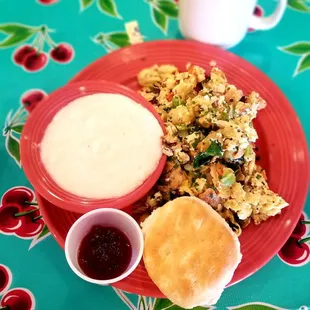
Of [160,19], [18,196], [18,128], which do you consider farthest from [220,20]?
[18,196]

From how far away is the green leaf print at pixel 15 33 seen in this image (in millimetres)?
1745

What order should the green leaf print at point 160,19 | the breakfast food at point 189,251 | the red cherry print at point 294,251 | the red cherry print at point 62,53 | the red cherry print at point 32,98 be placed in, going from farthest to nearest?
the green leaf print at point 160,19 → the red cherry print at point 62,53 → the red cherry print at point 32,98 → the red cherry print at point 294,251 → the breakfast food at point 189,251

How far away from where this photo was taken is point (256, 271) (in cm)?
131

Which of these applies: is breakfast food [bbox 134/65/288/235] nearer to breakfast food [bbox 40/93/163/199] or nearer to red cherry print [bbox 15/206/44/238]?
breakfast food [bbox 40/93/163/199]

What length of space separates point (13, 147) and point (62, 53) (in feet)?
1.50

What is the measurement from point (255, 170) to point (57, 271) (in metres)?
0.71

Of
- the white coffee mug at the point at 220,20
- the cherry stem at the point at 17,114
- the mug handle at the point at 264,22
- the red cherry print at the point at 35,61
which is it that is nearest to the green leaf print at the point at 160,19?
the white coffee mug at the point at 220,20

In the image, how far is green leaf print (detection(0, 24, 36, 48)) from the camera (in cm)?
175

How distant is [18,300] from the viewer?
127 cm

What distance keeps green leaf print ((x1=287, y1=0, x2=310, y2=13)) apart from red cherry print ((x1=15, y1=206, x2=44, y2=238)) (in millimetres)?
1405

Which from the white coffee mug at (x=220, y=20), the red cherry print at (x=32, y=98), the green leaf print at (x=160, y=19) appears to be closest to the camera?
the white coffee mug at (x=220, y=20)

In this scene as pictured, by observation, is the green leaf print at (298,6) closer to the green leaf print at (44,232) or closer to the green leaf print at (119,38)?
the green leaf print at (119,38)

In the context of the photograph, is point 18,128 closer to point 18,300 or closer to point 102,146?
point 102,146

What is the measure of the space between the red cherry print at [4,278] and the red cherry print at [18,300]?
2 cm
